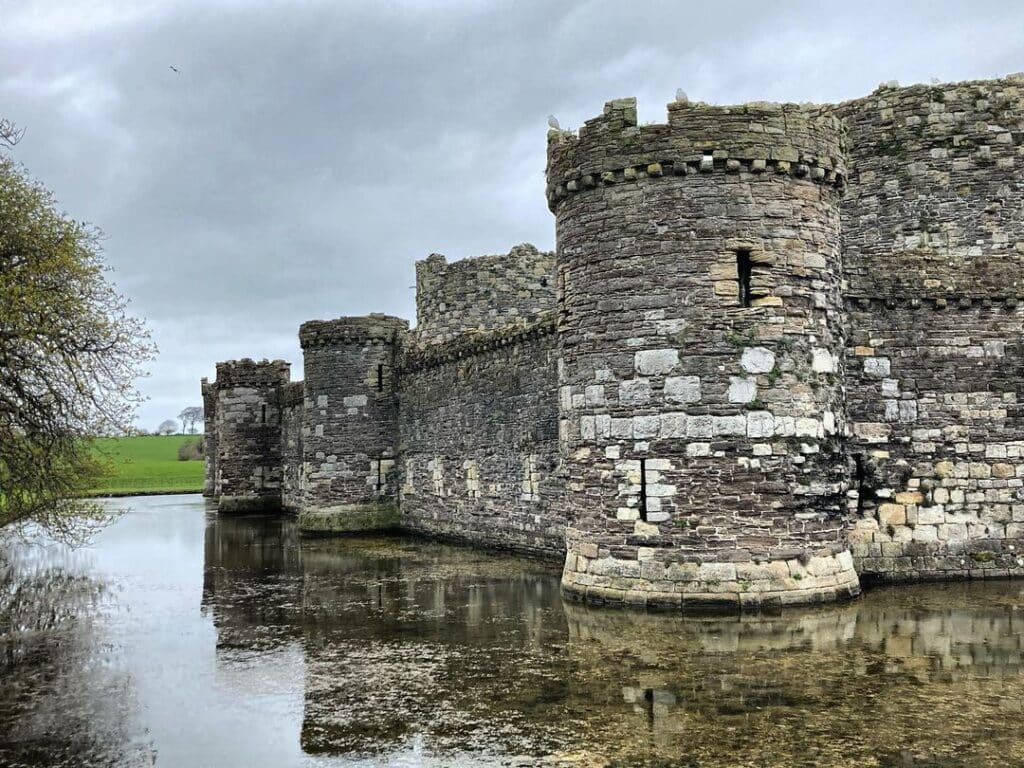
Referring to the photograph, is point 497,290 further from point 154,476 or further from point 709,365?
point 154,476

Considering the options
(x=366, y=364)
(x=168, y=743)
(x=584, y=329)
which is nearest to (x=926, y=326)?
(x=584, y=329)

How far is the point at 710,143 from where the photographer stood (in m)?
11.4

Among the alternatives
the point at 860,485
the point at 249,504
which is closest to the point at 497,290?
the point at 860,485

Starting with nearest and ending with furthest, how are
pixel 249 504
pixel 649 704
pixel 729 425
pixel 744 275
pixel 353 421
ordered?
pixel 649 704, pixel 729 425, pixel 744 275, pixel 353 421, pixel 249 504

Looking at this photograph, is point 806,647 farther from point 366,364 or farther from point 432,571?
point 366,364

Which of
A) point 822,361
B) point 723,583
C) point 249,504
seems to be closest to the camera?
point 723,583

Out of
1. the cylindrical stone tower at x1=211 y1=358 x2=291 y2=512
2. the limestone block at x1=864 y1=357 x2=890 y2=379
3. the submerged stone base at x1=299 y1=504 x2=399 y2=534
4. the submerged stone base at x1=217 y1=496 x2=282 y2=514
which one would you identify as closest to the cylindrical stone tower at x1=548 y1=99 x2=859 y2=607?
the limestone block at x1=864 y1=357 x2=890 y2=379

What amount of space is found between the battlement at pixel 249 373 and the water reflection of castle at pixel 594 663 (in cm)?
1912

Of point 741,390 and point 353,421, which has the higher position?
point 353,421

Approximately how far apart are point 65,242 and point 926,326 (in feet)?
39.2

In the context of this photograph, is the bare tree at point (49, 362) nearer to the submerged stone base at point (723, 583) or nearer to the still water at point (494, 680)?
the still water at point (494, 680)

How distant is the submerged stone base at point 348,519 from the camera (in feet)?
76.7

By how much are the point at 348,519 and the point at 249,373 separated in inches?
430

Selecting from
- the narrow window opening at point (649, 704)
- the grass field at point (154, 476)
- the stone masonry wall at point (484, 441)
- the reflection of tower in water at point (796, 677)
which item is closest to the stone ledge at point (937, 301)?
the reflection of tower in water at point (796, 677)
